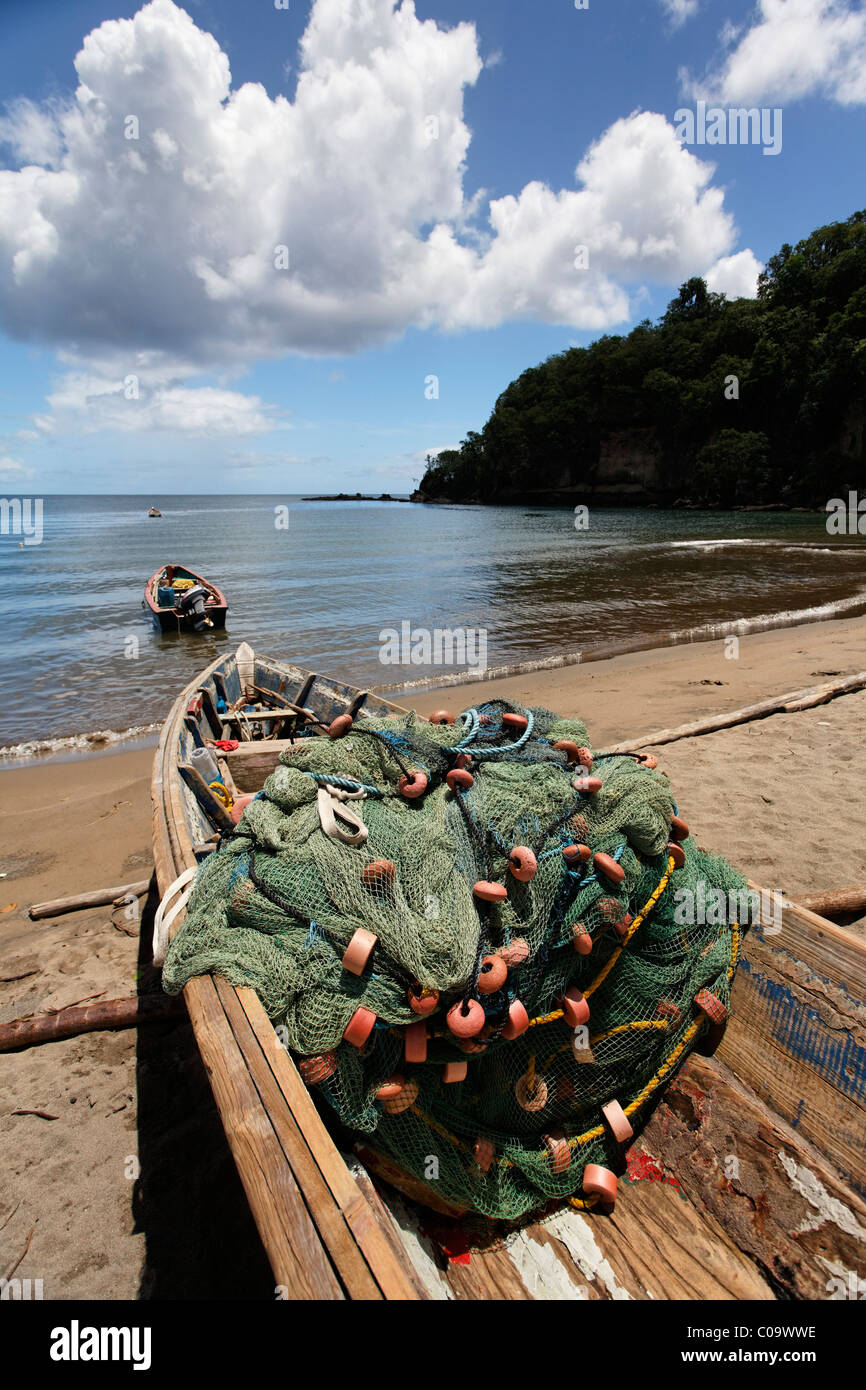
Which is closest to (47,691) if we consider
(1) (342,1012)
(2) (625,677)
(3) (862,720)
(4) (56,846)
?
(4) (56,846)

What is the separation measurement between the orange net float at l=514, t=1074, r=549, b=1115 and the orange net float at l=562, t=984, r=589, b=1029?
0.87 ft

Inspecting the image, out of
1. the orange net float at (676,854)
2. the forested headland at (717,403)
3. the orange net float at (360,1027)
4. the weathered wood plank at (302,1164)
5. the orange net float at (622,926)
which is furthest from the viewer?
the forested headland at (717,403)

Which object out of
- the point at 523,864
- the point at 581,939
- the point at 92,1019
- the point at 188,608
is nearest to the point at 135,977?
the point at 92,1019

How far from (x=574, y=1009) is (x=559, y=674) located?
429 inches

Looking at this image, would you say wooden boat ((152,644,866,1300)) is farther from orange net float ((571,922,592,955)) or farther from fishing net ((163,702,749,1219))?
orange net float ((571,922,592,955))

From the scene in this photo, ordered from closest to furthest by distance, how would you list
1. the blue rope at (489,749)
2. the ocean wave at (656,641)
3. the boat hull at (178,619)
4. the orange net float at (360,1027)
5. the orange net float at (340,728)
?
the orange net float at (360,1027) → the blue rope at (489,749) → the orange net float at (340,728) → the ocean wave at (656,641) → the boat hull at (178,619)

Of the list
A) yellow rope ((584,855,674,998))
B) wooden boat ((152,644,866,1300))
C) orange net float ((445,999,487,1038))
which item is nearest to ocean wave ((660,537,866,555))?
wooden boat ((152,644,866,1300))

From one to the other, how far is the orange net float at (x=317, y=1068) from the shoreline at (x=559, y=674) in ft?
23.4

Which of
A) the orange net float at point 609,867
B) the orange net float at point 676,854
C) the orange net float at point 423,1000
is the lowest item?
the orange net float at point 423,1000

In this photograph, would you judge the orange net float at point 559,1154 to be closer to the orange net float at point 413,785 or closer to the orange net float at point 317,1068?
the orange net float at point 317,1068

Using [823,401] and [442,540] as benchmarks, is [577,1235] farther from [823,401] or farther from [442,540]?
[823,401]

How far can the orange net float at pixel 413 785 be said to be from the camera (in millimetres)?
3111

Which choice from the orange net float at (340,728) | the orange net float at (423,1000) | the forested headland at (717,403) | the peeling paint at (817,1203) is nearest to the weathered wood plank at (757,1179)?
the peeling paint at (817,1203)

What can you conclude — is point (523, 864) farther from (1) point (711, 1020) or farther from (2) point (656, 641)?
(2) point (656, 641)
